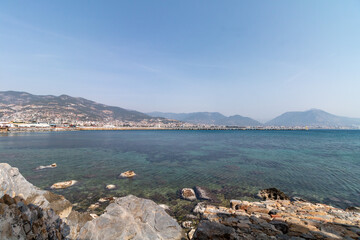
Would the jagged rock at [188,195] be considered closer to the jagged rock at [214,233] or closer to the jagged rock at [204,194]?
the jagged rock at [204,194]

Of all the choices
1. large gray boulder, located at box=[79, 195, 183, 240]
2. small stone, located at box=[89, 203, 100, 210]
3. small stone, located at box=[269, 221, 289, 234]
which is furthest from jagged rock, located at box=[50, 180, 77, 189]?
small stone, located at box=[269, 221, 289, 234]

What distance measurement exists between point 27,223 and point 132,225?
3623 millimetres

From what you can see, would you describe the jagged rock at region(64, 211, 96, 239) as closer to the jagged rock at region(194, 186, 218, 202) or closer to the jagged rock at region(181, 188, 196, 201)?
the jagged rock at region(181, 188, 196, 201)

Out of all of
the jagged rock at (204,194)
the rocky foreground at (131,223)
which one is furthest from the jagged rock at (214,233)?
the jagged rock at (204,194)

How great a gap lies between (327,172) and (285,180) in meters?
7.95

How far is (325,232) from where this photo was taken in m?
7.24

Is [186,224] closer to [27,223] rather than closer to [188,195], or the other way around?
[188,195]

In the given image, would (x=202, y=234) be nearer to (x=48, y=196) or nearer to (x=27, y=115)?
(x=48, y=196)

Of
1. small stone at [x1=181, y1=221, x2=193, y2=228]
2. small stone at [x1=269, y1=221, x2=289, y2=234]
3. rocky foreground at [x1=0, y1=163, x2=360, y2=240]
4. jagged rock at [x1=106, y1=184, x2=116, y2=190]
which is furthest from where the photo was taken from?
jagged rock at [x1=106, y1=184, x2=116, y2=190]

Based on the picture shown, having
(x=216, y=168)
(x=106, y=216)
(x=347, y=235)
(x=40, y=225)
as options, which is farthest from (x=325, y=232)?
(x=216, y=168)

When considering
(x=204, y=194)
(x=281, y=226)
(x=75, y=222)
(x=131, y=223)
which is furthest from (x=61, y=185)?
(x=281, y=226)

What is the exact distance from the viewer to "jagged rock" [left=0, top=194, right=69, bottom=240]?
4.46 metres

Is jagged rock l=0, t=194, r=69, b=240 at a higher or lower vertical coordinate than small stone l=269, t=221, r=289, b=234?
higher

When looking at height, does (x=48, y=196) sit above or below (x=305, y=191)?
above
